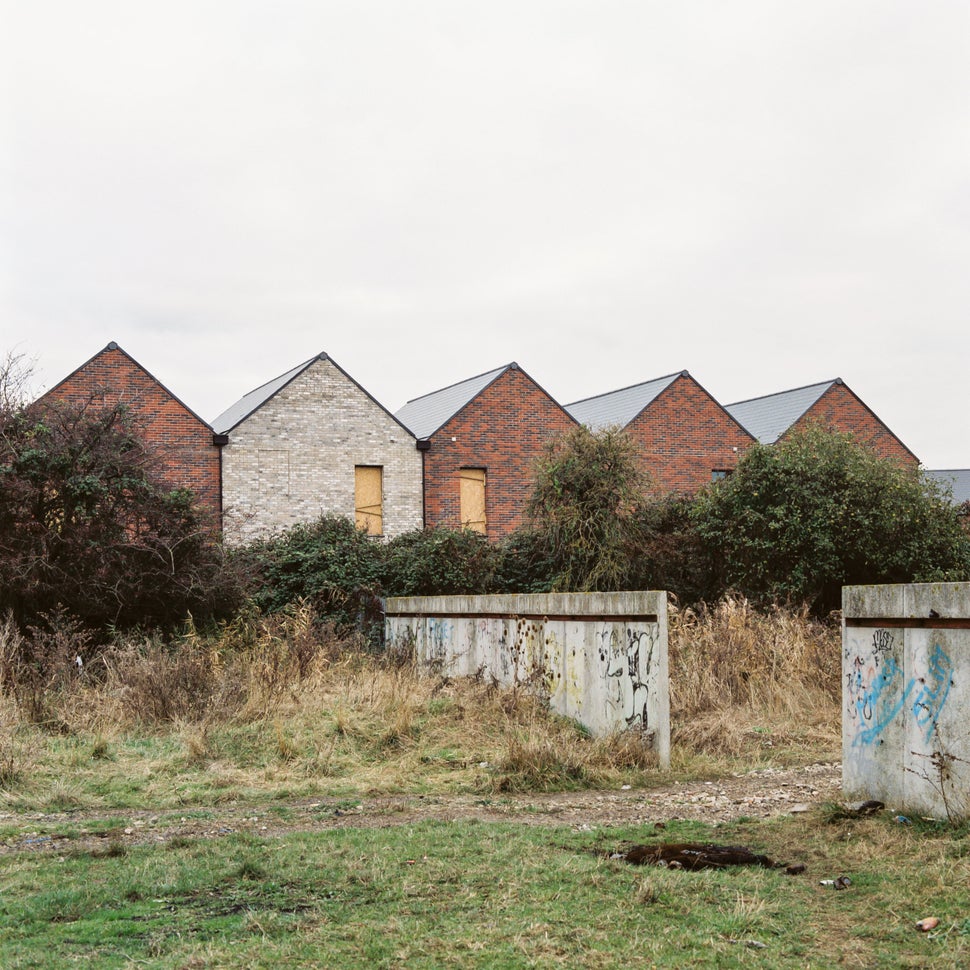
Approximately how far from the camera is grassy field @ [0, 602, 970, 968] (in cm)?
473

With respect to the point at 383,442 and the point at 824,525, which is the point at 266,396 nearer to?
the point at 383,442

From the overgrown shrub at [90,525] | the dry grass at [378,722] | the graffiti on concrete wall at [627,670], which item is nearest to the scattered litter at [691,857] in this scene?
the dry grass at [378,722]

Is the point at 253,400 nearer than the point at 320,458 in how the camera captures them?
No

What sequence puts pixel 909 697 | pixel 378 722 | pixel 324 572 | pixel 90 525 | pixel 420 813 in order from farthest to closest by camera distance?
pixel 324 572 → pixel 90 525 → pixel 378 722 → pixel 420 813 → pixel 909 697

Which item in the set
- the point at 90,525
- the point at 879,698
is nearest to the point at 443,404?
the point at 90,525

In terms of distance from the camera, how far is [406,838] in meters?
7.00

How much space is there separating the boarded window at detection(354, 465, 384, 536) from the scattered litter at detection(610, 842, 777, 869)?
Result: 23.9 m

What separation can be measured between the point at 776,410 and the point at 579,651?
28124 millimetres

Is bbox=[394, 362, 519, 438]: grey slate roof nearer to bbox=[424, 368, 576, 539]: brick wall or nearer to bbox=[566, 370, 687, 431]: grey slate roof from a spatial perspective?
bbox=[424, 368, 576, 539]: brick wall

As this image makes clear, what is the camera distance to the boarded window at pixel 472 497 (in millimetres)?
31094

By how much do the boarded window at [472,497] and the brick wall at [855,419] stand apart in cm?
1185

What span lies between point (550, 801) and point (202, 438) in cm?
2161

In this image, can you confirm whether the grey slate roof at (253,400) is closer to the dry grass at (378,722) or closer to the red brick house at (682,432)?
the red brick house at (682,432)

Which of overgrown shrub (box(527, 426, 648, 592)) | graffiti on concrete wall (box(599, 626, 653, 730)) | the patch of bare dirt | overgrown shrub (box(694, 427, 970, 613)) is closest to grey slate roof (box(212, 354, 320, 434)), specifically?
overgrown shrub (box(527, 426, 648, 592))
